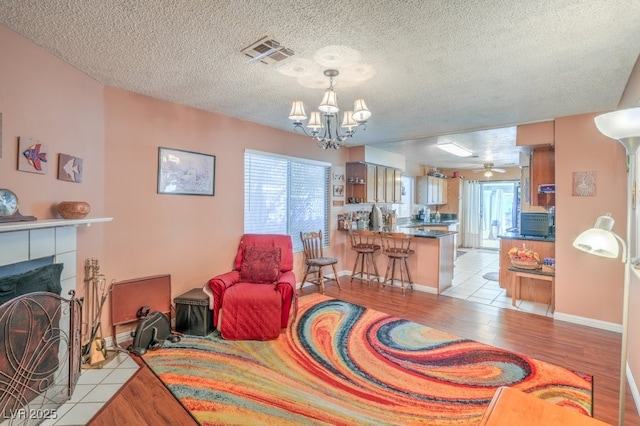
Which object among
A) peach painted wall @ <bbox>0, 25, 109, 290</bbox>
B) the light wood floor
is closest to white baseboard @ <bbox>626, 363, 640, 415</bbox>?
the light wood floor

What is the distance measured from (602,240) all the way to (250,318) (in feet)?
8.86

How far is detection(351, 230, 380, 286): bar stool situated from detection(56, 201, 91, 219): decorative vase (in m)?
3.78

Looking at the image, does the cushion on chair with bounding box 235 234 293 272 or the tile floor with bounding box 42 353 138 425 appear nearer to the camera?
the tile floor with bounding box 42 353 138 425

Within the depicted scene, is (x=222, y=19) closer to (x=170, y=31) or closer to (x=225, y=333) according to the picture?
(x=170, y=31)

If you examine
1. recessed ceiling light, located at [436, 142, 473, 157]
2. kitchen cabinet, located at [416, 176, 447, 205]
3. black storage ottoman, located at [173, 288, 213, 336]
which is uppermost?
recessed ceiling light, located at [436, 142, 473, 157]

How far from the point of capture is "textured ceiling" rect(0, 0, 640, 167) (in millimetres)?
1697

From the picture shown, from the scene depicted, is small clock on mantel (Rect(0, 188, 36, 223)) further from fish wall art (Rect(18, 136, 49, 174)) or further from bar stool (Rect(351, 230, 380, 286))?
bar stool (Rect(351, 230, 380, 286))

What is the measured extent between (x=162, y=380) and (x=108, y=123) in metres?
2.31

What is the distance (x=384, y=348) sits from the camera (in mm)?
2896

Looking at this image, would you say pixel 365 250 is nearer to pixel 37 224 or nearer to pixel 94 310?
pixel 94 310

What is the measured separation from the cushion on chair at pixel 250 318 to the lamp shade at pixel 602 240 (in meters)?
2.42

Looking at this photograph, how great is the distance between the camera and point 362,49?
2.11 meters

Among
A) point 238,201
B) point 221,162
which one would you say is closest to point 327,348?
point 238,201

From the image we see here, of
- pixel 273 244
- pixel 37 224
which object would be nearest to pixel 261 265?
pixel 273 244
